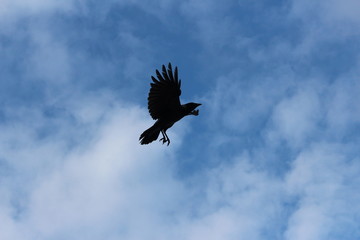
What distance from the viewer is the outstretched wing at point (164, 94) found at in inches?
819

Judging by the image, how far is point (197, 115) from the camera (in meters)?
21.4

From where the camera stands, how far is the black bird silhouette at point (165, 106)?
20828 millimetres

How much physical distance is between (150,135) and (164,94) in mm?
1574

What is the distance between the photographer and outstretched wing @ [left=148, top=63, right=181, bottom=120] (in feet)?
68.2

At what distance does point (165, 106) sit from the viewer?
21.3m

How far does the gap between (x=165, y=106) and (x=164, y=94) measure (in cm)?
52

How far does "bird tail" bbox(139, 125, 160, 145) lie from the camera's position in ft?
70.5

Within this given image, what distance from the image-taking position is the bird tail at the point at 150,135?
21.5 meters

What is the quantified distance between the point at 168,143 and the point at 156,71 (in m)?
2.52

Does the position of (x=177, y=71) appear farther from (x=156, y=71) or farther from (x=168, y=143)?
(x=168, y=143)

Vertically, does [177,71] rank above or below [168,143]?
above

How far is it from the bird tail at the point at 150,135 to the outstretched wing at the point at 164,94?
406mm

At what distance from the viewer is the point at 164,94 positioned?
68.9ft

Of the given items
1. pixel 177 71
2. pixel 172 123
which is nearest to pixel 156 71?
pixel 177 71
